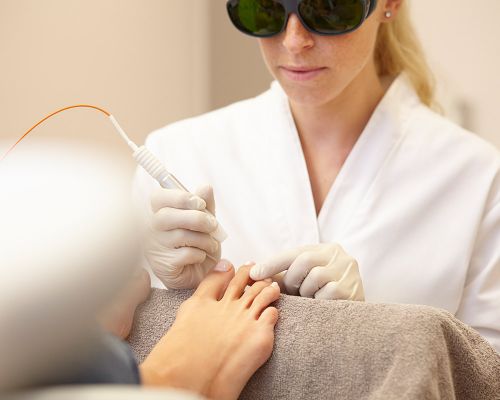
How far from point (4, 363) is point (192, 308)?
21.6 inches

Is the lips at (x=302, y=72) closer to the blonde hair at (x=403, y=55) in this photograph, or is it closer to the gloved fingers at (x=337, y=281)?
the blonde hair at (x=403, y=55)

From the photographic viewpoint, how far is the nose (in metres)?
1.31

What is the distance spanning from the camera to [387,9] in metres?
1.45

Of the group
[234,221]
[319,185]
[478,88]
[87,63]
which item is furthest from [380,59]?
[87,63]

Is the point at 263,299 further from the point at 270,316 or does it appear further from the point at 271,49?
the point at 271,49

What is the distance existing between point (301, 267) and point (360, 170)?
405 millimetres

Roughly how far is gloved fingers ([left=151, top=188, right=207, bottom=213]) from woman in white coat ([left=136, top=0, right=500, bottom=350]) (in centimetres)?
4

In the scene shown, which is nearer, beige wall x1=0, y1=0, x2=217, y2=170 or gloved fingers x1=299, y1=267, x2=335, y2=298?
gloved fingers x1=299, y1=267, x2=335, y2=298

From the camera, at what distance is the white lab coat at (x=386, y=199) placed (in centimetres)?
137

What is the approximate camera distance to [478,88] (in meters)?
2.12

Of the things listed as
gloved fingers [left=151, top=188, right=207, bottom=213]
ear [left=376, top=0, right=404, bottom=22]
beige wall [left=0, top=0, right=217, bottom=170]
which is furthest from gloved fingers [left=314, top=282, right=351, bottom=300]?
beige wall [left=0, top=0, right=217, bottom=170]

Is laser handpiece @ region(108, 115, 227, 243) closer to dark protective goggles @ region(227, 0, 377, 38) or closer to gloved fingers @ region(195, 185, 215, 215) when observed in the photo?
gloved fingers @ region(195, 185, 215, 215)

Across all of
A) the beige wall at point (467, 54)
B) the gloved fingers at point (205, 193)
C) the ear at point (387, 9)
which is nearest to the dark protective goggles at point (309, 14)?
the ear at point (387, 9)

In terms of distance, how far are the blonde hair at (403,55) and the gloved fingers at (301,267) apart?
0.59 meters
